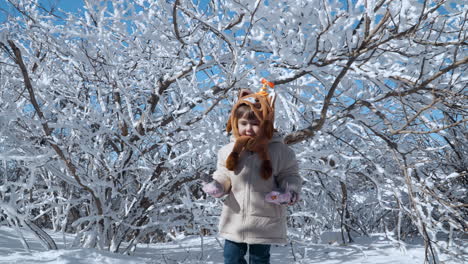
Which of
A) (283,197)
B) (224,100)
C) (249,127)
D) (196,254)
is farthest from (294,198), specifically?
(196,254)

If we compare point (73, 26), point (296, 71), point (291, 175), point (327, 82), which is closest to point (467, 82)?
point (327, 82)

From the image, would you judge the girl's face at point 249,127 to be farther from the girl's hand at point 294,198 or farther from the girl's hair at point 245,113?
the girl's hand at point 294,198

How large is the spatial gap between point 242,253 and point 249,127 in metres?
0.71

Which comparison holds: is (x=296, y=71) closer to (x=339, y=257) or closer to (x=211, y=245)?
(x=339, y=257)

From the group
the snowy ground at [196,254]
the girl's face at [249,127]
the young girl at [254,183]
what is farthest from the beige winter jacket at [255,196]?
the snowy ground at [196,254]

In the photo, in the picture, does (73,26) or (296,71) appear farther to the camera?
(73,26)

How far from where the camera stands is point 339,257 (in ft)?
11.3

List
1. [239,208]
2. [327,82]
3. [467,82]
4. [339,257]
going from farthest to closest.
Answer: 1. [339,257]
2. [327,82]
3. [467,82]
4. [239,208]

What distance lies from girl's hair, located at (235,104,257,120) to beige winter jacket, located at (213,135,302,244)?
0.63 feet

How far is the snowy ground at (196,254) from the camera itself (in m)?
2.40

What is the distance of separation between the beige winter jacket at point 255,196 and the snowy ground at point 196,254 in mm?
1092

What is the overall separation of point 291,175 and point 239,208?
1.13 ft

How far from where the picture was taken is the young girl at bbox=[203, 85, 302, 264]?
73.6 inches

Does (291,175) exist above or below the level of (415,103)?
below
